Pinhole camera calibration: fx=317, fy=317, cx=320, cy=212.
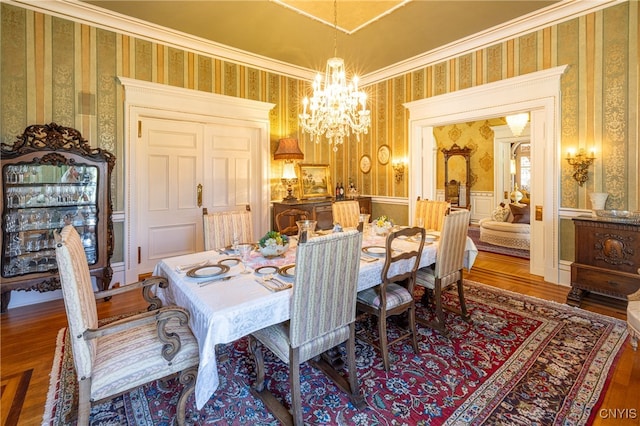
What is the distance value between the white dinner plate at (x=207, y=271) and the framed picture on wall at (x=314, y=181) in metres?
3.43

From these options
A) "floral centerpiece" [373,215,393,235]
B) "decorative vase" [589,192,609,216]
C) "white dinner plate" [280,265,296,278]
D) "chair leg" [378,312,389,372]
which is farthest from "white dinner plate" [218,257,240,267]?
"decorative vase" [589,192,609,216]

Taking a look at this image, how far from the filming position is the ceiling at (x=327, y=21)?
3.49 meters

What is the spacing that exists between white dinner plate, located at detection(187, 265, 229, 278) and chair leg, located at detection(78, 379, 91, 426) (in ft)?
2.27

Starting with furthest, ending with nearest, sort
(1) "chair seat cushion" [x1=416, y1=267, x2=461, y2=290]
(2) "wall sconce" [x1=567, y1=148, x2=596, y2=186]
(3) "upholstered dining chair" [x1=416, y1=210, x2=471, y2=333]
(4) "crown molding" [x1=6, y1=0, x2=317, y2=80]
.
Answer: (2) "wall sconce" [x1=567, y1=148, x2=596, y2=186], (4) "crown molding" [x1=6, y1=0, x2=317, y2=80], (1) "chair seat cushion" [x1=416, y1=267, x2=461, y2=290], (3) "upholstered dining chair" [x1=416, y1=210, x2=471, y2=333]

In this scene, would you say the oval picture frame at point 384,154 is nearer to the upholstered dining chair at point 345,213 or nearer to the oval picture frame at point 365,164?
the oval picture frame at point 365,164

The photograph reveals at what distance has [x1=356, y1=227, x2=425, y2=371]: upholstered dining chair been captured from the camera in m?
2.15

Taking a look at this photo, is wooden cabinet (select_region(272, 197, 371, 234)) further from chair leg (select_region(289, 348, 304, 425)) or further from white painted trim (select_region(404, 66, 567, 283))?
chair leg (select_region(289, 348, 304, 425))

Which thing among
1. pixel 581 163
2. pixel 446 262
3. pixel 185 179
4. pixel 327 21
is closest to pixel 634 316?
pixel 446 262

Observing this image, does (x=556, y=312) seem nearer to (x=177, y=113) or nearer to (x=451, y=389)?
(x=451, y=389)

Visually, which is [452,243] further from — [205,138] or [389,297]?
[205,138]

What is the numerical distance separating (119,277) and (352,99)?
3510 millimetres

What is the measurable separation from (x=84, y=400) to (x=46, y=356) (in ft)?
4.81

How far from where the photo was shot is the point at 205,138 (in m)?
4.59

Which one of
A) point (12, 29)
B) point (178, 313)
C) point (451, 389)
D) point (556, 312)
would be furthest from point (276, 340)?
point (12, 29)
